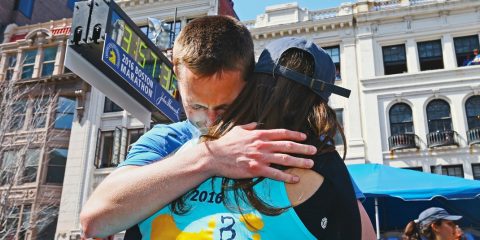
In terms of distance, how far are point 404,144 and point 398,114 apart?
1844 millimetres

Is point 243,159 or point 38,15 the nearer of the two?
point 243,159

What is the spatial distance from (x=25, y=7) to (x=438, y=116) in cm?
2960

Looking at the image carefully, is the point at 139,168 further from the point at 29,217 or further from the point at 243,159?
the point at 29,217

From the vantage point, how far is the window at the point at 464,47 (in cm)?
1942

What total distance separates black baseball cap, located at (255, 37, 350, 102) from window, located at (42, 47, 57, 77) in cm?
2656

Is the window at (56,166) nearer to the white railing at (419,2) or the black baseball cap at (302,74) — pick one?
the white railing at (419,2)

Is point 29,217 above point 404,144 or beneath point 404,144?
beneath

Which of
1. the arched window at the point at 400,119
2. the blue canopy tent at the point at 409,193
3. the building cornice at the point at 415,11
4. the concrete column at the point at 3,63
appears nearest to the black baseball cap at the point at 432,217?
the blue canopy tent at the point at 409,193

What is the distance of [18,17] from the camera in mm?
30031

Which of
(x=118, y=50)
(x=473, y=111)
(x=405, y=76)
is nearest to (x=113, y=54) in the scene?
(x=118, y=50)

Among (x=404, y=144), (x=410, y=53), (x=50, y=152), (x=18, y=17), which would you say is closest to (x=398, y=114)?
(x=404, y=144)

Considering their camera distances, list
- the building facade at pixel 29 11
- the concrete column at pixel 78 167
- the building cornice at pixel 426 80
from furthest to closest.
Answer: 1. the building facade at pixel 29 11
2. the concrete column at pixel 78 167
3. the building cornice at pixel 426 80

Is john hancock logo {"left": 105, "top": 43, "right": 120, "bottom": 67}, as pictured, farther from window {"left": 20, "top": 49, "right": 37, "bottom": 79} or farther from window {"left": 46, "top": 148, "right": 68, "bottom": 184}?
window {"left": 20, "top": 49, "right": 37, "bottom": 79}

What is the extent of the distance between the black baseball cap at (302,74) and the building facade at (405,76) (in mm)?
18136
